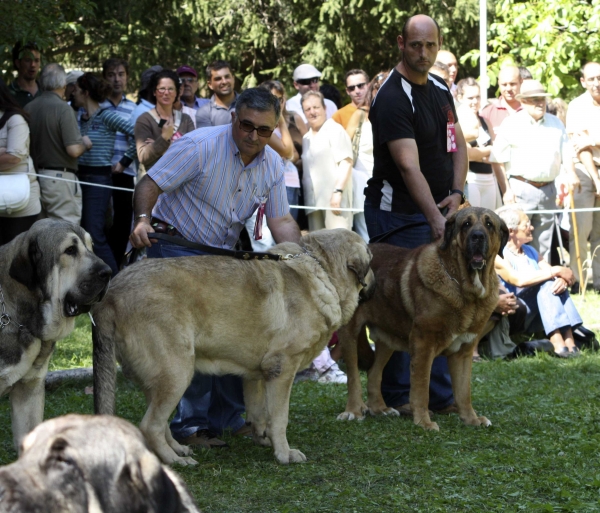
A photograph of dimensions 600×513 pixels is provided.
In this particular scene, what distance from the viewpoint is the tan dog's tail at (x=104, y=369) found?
498 centimetres

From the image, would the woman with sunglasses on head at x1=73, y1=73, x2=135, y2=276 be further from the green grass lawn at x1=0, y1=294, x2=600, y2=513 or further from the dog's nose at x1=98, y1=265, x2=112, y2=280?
the dog's nose at x1=98, y1=265, x2=112, y2=280

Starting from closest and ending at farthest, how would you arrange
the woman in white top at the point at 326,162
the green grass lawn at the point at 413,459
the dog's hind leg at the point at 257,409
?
1. the green grass lawn at the point at 413,459
2. the dog's hind leg at the point at 257,409
3. the woman in white top at the point at 326,162

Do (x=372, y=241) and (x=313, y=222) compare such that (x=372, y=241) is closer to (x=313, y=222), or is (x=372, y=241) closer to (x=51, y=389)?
(x=51, y=389)

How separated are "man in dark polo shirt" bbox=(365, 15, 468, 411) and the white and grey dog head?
2.47m

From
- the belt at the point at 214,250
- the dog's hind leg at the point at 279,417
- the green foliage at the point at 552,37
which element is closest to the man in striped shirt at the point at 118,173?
the belt at the point at 214,250

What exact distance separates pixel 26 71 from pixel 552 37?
37.3ft

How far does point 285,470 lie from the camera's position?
5219mm

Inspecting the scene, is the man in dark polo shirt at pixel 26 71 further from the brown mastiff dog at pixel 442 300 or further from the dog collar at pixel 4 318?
the dog collar at pixel 4 318

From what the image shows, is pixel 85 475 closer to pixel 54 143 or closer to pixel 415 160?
pixel 415 160

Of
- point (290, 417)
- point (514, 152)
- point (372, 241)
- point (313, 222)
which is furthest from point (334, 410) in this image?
point (514, 152)

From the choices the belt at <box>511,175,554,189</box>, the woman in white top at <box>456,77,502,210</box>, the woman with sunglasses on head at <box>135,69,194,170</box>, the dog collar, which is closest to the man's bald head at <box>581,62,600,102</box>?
the belt at <box>511,175,554,189</box>

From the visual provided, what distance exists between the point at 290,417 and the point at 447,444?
1.41m

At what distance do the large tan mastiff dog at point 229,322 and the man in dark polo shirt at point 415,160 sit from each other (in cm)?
81

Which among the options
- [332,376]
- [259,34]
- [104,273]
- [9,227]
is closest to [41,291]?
[104,273]
